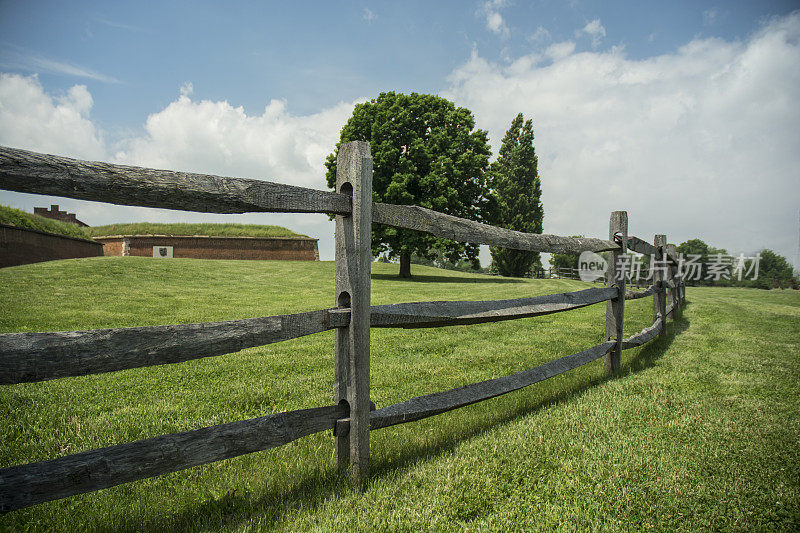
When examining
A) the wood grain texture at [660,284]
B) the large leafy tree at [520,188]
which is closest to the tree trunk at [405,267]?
the large leafy tree at [520,188]

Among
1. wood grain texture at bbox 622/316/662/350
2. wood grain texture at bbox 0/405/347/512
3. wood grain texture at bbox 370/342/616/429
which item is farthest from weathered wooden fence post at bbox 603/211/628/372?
wood grain texture at bbox 0/405/347/512

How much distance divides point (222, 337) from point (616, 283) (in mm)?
5200

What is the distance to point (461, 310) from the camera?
11.0ft

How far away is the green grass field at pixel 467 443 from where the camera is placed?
2.44 m

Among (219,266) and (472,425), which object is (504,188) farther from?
(472,425)

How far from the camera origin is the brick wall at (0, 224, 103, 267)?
19495 mm

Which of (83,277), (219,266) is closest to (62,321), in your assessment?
(83,277)

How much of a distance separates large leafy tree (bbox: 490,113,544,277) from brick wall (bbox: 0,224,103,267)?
3325cm

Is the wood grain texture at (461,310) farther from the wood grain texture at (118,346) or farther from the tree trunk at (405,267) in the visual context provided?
the tree trunk at (405,267)

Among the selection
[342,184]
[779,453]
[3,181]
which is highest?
[342,184]

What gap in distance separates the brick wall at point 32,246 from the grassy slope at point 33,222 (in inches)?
9.9

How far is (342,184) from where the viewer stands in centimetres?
267

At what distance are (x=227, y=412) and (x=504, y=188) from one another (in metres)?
39.9

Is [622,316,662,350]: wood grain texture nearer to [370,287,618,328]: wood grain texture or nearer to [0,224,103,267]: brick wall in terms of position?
[370,287,618,328]: wood grain texture
